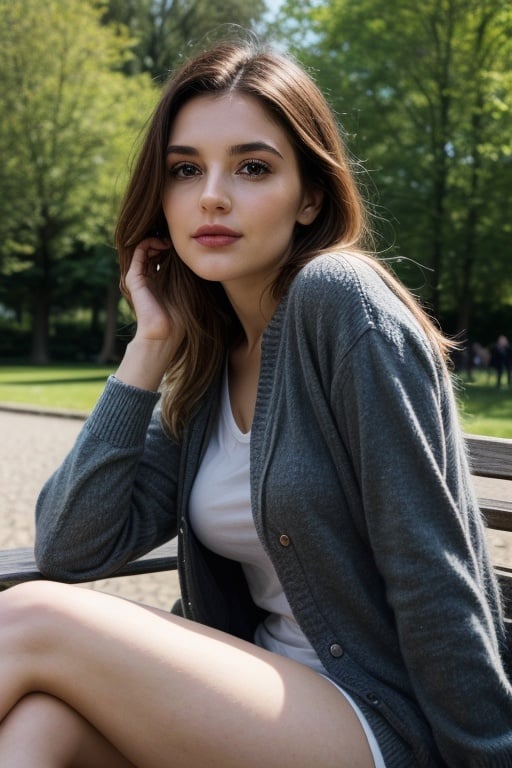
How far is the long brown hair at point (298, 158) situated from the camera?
2.33 m

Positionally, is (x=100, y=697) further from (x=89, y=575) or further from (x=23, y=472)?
(x=23, y=472)

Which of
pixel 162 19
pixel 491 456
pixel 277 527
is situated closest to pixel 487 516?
pixel 491 456

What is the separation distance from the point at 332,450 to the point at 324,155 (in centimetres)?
83

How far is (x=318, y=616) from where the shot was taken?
6.32ft

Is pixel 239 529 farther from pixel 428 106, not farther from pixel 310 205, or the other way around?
pixel 428 106

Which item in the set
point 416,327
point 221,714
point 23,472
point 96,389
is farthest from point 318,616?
point 96,389

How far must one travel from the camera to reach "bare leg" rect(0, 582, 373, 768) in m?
1.72

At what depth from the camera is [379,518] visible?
1.80 meters

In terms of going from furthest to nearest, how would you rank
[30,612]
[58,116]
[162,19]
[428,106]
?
[162,19], [58,116], [428,106], [30,612]

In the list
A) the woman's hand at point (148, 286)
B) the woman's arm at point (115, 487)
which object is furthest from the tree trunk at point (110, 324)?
the woman's arm at point (115, 487)

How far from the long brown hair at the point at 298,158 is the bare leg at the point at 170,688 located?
2.49 ft

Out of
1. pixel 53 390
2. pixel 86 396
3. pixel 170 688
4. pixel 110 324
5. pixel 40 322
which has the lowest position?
pixel 40 322

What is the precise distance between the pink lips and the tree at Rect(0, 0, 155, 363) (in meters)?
29.7

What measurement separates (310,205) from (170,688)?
1.26 meters
